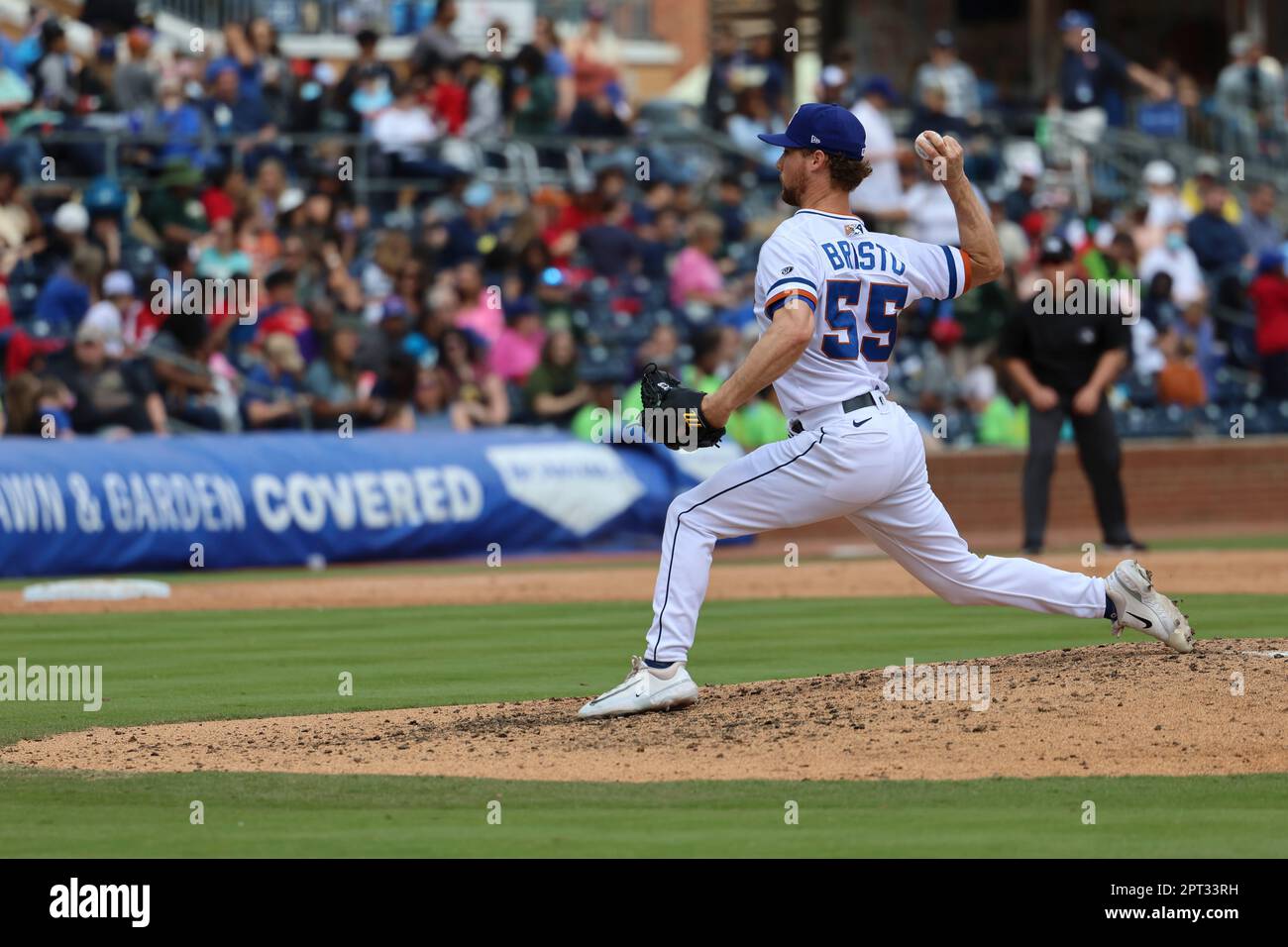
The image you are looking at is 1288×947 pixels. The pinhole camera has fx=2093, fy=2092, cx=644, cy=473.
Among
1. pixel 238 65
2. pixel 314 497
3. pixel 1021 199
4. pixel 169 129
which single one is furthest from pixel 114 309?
pixel 1021 199

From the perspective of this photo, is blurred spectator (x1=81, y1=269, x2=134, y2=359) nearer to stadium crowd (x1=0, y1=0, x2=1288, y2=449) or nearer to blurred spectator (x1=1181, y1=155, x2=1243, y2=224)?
stadium crowd (x1=0, y1=0, x2=1288, y2=449)

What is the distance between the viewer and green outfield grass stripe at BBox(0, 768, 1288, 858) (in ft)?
18.6

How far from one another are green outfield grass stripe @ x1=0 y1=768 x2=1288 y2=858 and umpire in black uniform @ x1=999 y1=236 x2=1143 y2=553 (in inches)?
376

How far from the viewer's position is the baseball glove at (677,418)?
7.41 meters

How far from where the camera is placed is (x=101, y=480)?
627 inches

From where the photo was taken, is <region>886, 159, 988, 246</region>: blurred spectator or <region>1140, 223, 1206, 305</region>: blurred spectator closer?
<region>886, 159, 988, 246</region>: blurred spectator

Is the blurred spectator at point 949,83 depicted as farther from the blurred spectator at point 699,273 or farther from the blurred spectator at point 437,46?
the blurred spectator at point 437,46

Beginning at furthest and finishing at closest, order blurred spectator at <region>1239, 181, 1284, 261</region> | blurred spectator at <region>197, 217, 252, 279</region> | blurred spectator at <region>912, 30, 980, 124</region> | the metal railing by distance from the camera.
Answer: blurred spectator at <region>912, 30, 980, 124</region> < blurred spectator at <region>1239, 181, 1284, 261</region> < the metal railing < blurred spectator at <region>197, 217, 252, 279</region>

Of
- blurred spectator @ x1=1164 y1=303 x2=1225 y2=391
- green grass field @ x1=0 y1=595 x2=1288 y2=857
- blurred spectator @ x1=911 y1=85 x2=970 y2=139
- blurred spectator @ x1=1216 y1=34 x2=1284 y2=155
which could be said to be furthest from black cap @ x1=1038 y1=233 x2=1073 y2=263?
blurred spectator @ x1=1216 y1=34 x2=1284 y2=155

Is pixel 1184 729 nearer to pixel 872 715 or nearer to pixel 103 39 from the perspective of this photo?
pixel 872 715

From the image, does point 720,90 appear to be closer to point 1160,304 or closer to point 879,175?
point 879,175

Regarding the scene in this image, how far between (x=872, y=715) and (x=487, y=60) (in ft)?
56.2

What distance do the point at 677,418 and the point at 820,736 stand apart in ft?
4.06

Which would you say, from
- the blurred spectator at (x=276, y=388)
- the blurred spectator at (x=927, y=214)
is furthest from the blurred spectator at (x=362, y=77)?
the blurred spectator at (x=927, y=214)
